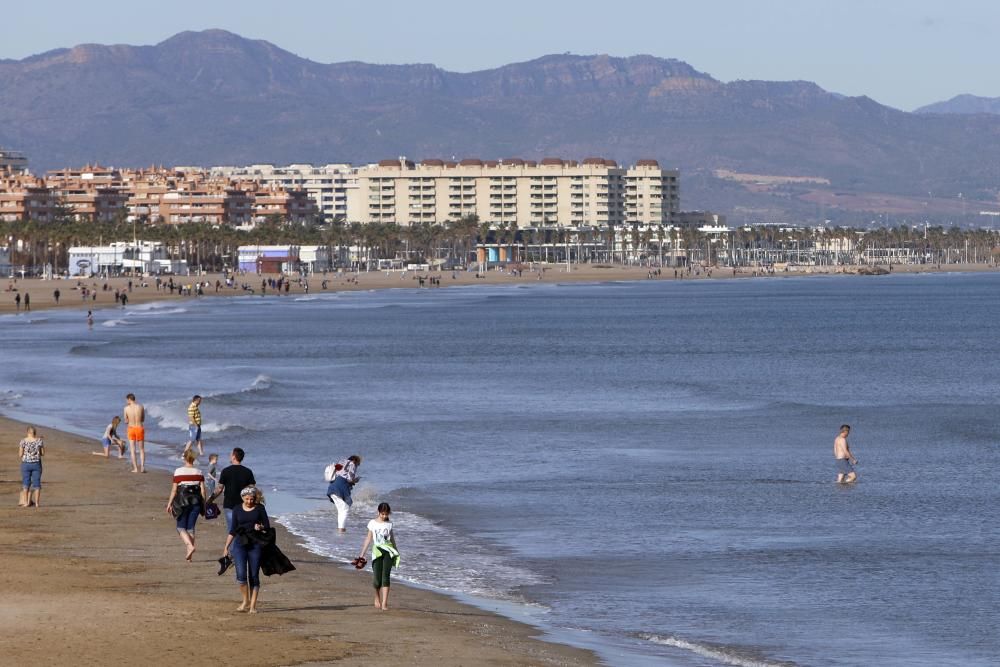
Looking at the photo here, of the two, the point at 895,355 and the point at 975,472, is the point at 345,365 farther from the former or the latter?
the point at 975,472

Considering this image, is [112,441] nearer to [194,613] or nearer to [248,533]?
[194,613]

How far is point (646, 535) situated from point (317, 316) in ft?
322

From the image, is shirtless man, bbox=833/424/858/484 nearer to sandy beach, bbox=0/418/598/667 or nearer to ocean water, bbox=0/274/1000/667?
ocean water, bbox=0/274/1000/667

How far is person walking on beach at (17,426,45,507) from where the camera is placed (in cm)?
2530

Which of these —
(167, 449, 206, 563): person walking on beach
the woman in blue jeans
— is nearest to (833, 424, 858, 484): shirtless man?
(167, 449, 206, 563): person walking on beach

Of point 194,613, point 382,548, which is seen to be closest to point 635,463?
point 382,548

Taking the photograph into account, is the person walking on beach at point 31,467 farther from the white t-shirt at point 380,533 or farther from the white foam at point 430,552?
the white t-shirt at point 380,533

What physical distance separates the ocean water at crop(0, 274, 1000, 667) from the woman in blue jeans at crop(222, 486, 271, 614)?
365 cm

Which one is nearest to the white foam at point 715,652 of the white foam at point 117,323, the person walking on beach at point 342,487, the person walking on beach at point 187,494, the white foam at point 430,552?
the white foam at point 430,552

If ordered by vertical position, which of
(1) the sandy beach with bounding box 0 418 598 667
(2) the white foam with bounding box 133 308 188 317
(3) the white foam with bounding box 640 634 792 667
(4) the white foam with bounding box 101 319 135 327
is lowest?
(2) the white foam with bounding box 133 308 188 317

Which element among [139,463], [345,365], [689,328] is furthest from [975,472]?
[689,328]

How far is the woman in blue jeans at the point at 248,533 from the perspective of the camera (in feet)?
58.2

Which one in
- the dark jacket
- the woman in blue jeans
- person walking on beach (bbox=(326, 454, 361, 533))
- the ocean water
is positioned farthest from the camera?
person walking on beach (bbox=(326, 454, 361, 533))

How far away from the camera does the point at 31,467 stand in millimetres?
25656
